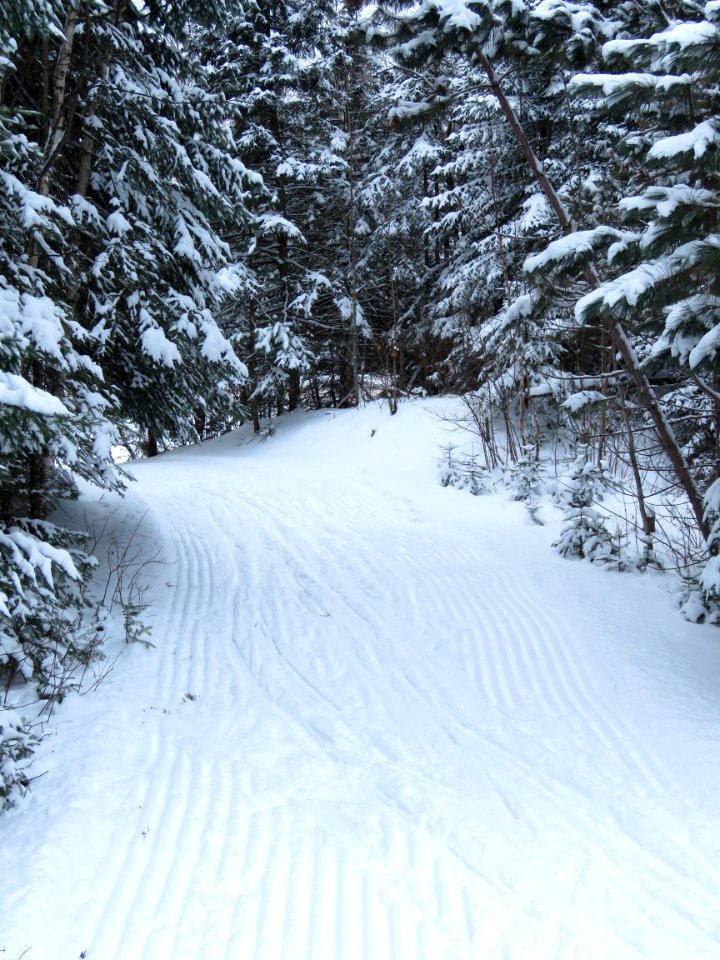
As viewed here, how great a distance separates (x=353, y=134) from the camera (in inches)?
680

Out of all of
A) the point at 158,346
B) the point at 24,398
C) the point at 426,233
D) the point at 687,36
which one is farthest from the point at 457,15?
the point at 426,233

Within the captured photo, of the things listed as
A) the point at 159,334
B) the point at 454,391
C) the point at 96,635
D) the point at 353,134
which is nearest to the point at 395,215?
the point at 353,134

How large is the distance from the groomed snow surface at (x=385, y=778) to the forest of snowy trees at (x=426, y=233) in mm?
782

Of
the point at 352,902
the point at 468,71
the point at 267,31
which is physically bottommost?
the point at 352,902

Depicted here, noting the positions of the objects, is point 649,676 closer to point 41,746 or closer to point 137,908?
point 137,908

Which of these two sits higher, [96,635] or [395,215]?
[395,215]

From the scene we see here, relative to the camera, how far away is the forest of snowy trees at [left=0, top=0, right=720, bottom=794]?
3678 mm

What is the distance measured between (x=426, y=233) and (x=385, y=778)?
14509mm

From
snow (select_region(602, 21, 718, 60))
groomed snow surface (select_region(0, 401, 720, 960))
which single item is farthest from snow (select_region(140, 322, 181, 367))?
snow (select_region(602, 21, 718, 60))

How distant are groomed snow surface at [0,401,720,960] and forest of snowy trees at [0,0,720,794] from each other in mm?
782

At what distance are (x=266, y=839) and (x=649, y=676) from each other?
125 inches

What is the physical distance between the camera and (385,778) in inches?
140

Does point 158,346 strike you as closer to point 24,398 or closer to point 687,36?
point 24,398

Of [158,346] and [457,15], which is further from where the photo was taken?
[158,346]
